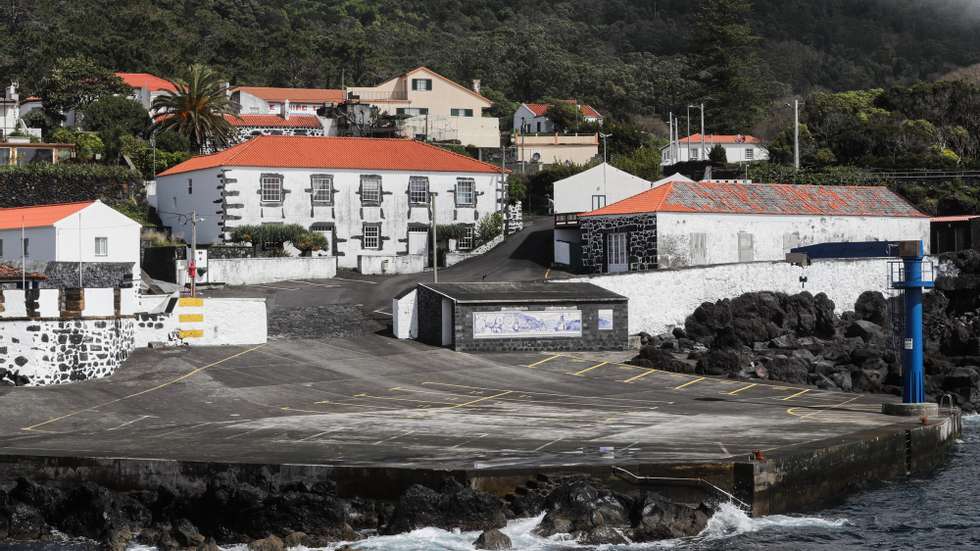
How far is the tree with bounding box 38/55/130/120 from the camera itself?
317ft

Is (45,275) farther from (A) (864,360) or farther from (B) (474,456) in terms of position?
(A) (864,360)

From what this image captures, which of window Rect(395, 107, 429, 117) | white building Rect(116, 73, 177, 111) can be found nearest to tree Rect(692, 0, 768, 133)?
window Rect(395, 107, 429, 117)

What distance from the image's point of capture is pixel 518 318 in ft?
173

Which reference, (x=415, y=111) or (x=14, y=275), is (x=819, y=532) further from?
(x=415, y=111)

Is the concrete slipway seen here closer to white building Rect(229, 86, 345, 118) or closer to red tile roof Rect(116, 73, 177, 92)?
red tile roof Rect(116, 73, 177, 92)

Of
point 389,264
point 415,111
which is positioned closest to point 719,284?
point 389,264

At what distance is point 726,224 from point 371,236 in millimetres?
19869

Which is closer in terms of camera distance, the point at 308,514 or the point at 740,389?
the point at 308,514

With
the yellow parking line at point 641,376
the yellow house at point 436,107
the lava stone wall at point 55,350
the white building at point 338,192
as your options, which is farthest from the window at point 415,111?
the lava stone wall at point 55,350

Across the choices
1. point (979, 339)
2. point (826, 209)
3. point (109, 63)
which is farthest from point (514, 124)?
point (979, 339)

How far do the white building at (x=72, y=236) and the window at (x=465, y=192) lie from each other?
902 inches

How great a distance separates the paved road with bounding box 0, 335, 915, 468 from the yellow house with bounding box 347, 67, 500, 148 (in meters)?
55.2

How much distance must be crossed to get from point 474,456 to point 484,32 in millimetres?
172649

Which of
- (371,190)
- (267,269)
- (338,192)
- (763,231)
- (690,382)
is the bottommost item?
(690,382)
